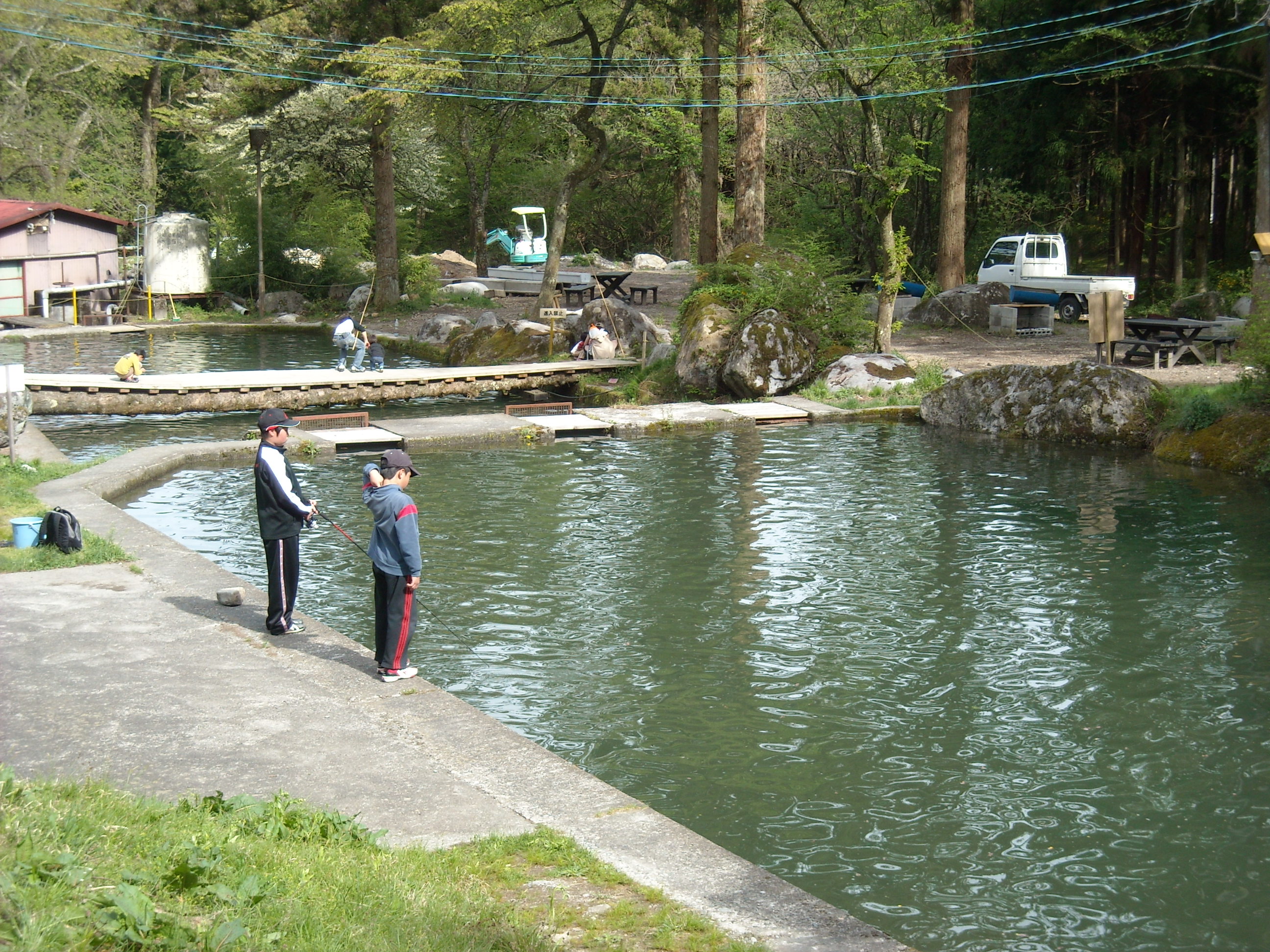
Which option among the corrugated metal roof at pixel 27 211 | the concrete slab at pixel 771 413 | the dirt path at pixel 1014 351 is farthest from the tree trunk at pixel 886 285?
the corrugated metal roof at pixel 27 211

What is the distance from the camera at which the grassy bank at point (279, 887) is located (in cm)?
427

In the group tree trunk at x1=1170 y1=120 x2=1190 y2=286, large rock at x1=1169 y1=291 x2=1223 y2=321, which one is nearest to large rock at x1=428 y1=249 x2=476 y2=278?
tree trunk at x1=1170 y1=120 x2=1190 y2=286

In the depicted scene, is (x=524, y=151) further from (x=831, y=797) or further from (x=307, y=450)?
(x=831, y=797)

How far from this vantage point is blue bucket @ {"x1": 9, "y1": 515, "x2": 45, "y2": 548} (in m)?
11.6

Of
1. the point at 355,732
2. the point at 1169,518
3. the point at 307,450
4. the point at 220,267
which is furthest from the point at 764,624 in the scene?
the point at 220,267

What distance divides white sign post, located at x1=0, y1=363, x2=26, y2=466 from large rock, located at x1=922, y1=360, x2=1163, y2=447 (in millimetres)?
14213

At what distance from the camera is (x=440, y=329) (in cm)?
3397

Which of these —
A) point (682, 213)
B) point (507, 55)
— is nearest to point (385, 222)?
point (507, 55)

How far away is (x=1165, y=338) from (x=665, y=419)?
10127mm

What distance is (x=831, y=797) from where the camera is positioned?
7.54m

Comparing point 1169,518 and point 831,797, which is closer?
point 831,797

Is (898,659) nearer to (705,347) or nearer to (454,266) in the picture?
(705,347)

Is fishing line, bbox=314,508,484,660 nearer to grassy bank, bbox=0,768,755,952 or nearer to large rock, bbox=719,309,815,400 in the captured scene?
grassy bank, bbox=0,768,755,952

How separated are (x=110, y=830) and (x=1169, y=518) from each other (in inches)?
500
